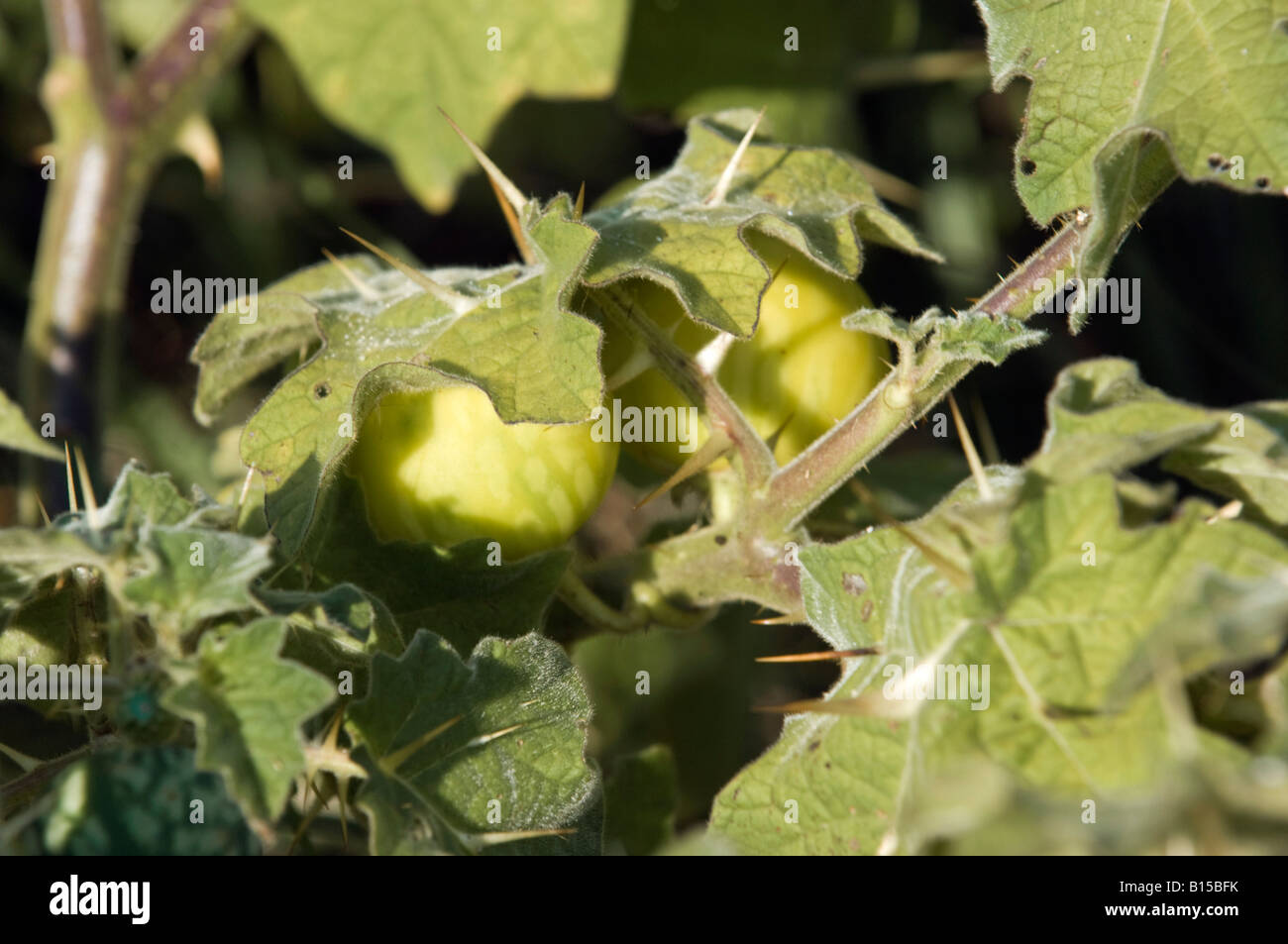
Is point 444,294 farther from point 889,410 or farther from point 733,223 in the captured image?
point 889,410

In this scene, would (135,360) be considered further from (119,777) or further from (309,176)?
(119,777)

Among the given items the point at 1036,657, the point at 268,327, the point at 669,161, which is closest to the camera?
the point at 1036,657

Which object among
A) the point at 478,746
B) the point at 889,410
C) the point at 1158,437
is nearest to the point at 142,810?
the point at 478,746

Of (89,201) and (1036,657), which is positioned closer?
(1036,657)

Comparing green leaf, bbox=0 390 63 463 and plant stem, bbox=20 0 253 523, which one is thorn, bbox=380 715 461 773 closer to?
green leaf, bbox=0 390 63 463

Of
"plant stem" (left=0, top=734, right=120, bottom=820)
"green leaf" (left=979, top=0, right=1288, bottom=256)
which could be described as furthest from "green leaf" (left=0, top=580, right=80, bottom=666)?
"green leaf" (left=979, top=0, right=1288, bottom=256)

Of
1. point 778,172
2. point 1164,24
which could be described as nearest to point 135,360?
point 778,172
